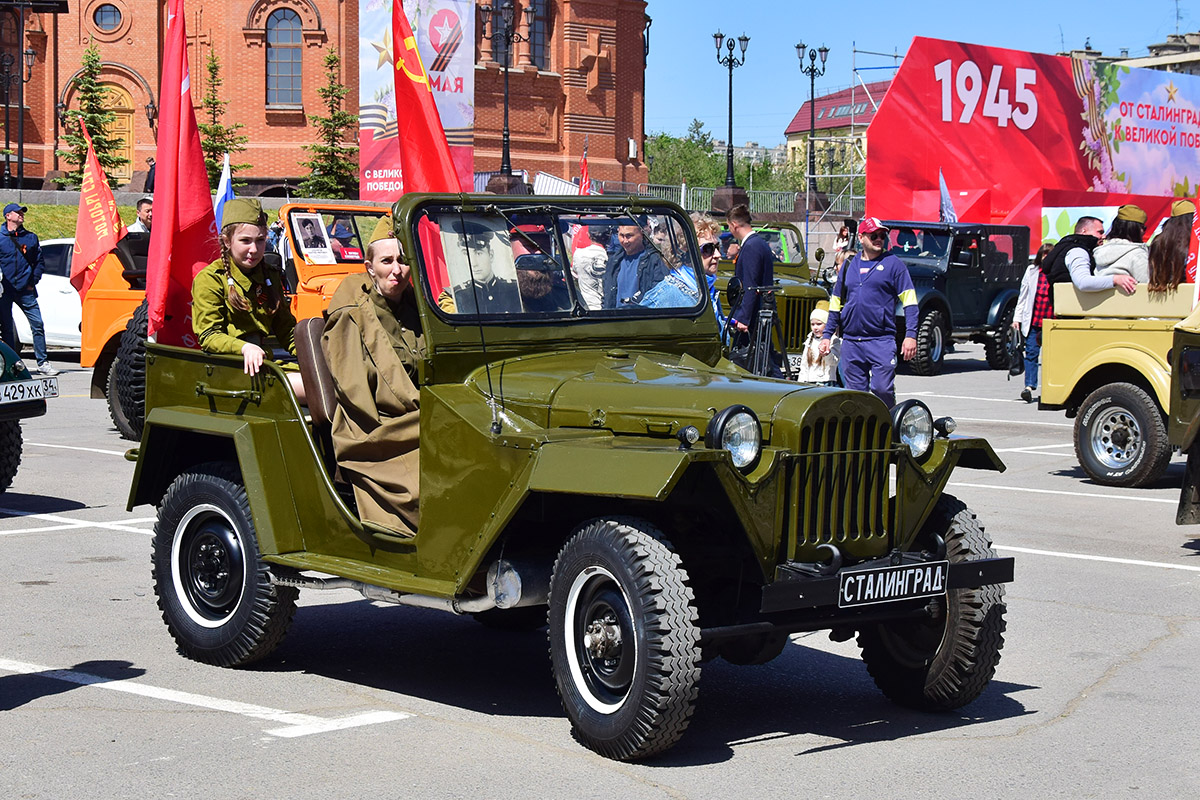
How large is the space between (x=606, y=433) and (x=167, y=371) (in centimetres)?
257

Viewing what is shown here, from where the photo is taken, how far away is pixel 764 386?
18.3 feet

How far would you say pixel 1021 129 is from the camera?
116 ft

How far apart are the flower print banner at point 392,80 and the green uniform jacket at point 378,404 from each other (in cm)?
2038

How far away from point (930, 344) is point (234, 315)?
57.3ft

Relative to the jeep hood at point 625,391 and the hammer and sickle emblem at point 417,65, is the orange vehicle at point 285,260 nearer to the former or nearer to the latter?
the hammer and sickle emblem at point 417,65

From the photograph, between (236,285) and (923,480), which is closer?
(923,480)

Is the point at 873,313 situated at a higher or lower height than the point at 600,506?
higher

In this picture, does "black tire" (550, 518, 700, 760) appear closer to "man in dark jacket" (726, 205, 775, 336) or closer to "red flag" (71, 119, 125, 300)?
"man in dark jacket" (726, 205, 775, 336)

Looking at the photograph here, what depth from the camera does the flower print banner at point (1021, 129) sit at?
32281 millimetres

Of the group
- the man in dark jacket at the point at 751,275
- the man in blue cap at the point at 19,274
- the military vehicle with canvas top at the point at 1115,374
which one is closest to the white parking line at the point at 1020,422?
the military vehicle with canvas top at the point at 1115,374

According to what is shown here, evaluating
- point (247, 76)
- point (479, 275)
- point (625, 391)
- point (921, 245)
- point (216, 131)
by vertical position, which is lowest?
point (625, 391)

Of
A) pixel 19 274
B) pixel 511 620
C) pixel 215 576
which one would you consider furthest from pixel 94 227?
pixel 511 620

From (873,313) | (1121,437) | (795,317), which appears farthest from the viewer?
(795,317)

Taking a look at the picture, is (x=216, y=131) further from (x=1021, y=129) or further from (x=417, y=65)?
(x=417, y=65)
